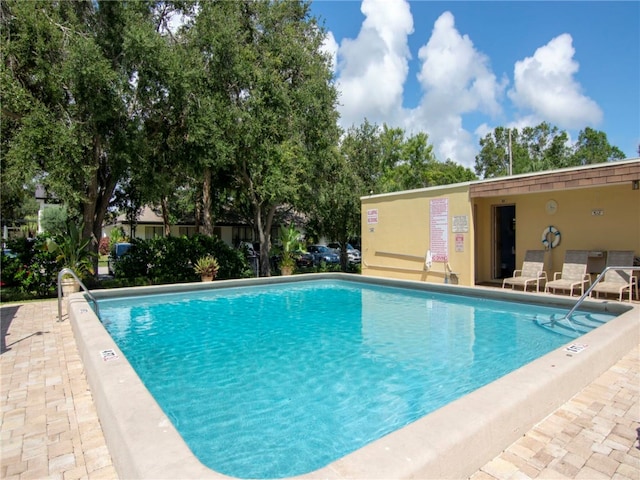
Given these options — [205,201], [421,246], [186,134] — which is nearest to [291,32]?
[186,134]

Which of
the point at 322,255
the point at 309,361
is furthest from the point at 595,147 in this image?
the point at 309,361

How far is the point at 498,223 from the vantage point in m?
14.4

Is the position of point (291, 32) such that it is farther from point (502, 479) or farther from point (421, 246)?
point (502, 479)

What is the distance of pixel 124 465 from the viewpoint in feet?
9.21

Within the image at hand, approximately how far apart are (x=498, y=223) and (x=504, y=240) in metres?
0.69

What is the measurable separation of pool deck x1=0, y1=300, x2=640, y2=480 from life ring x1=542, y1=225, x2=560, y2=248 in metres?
7.27

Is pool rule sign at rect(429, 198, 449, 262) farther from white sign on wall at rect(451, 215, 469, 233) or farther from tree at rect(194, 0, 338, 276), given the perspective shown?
tree at rect(194, 0, 338, 276)

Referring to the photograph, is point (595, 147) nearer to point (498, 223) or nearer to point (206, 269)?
point (498, 223)

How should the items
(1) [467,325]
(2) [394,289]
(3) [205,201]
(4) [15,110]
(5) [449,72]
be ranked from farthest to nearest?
(5) [449,72] → (3) [205,201] → (2) [394,289] → (4) [15,110] → (1) [467,325]

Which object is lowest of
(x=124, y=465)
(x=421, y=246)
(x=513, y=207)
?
(x=124, y=465)

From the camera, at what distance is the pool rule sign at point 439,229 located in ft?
45.4

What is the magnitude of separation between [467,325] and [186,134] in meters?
11.5

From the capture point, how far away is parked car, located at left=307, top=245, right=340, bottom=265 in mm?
26047

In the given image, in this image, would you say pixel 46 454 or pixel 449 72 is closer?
pixel 46 454
